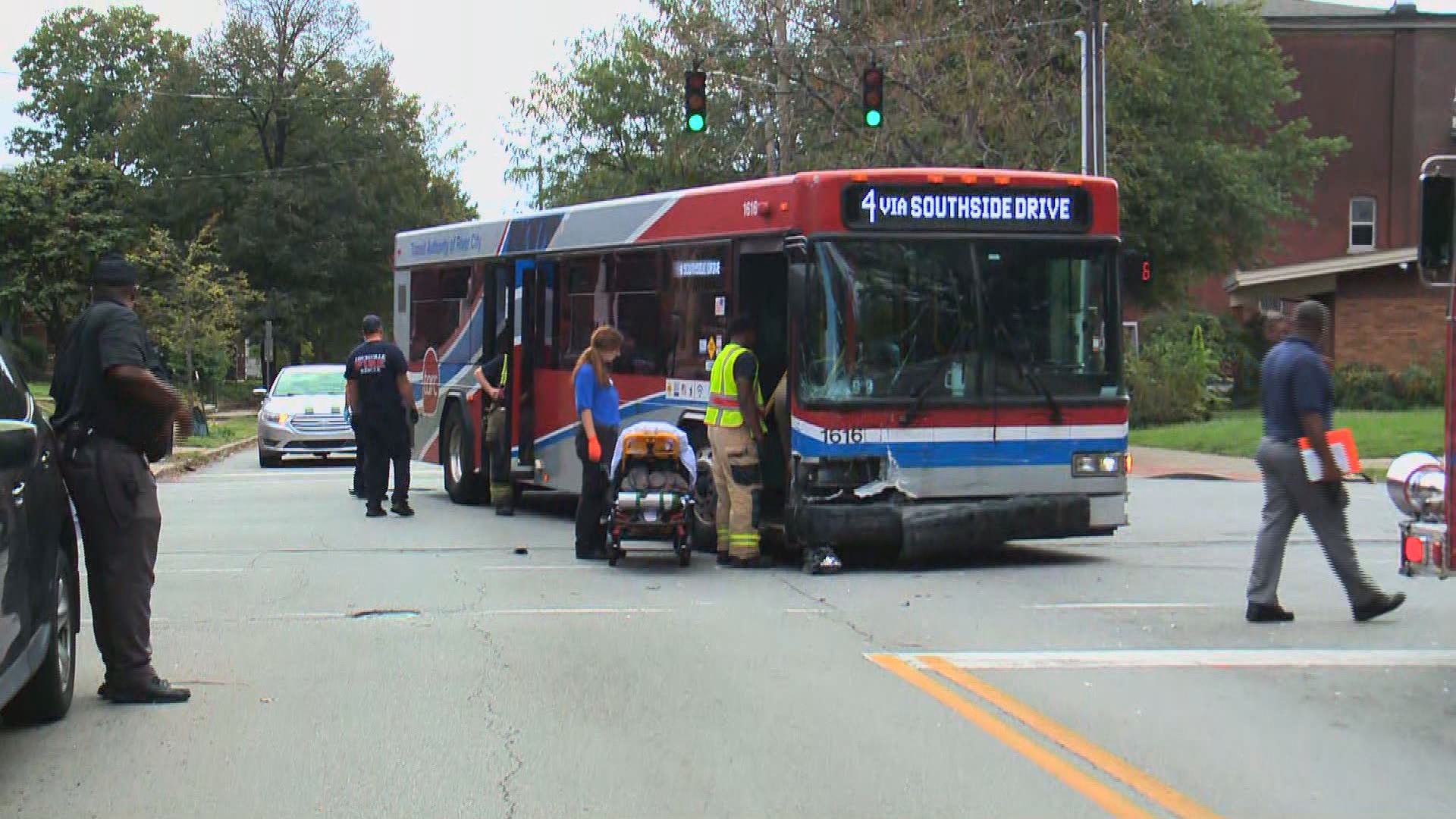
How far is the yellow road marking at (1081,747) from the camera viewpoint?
6016mm

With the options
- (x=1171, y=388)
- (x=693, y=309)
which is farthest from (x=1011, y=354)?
(x=1171, y=388)

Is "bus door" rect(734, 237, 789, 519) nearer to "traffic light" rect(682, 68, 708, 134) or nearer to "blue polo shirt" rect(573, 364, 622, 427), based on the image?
"blue polo shirt" rect(573, 364, 622, 427)

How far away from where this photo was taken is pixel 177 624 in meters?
10.0

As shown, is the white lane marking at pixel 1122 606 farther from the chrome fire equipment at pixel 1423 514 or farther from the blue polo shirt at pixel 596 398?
the blue polo shirt at pixel 596 398

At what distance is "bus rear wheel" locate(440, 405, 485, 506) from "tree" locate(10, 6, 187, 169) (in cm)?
6643

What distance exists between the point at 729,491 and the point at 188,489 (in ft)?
35.1

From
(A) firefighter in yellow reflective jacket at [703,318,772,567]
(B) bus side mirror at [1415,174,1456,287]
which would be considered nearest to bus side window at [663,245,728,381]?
(A) firefighter in yellow reflective jacket at [703,318,772,567]

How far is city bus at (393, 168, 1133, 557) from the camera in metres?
12.0

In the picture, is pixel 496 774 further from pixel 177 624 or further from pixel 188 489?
pixel 188 489


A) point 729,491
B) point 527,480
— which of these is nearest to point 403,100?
point 527,480

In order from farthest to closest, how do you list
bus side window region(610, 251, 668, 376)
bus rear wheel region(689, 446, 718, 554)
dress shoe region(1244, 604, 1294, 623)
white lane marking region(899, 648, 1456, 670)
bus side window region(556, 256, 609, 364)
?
bus side window region(556, 256, 609, 364) < bus side window region(610, 251, 668, 376) < bus rear wheel region(689, 446, 718, 554) < dress shoe region(1244, 604, 1294, 623) < white lane marking region(899, 648, 1456, 670)

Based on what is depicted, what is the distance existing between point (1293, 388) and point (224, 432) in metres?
29.2

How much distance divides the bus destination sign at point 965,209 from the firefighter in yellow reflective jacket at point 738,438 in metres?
1.25

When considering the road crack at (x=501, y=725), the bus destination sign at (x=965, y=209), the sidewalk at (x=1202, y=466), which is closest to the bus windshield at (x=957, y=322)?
the bus destination sign at (x=965, y=209)
